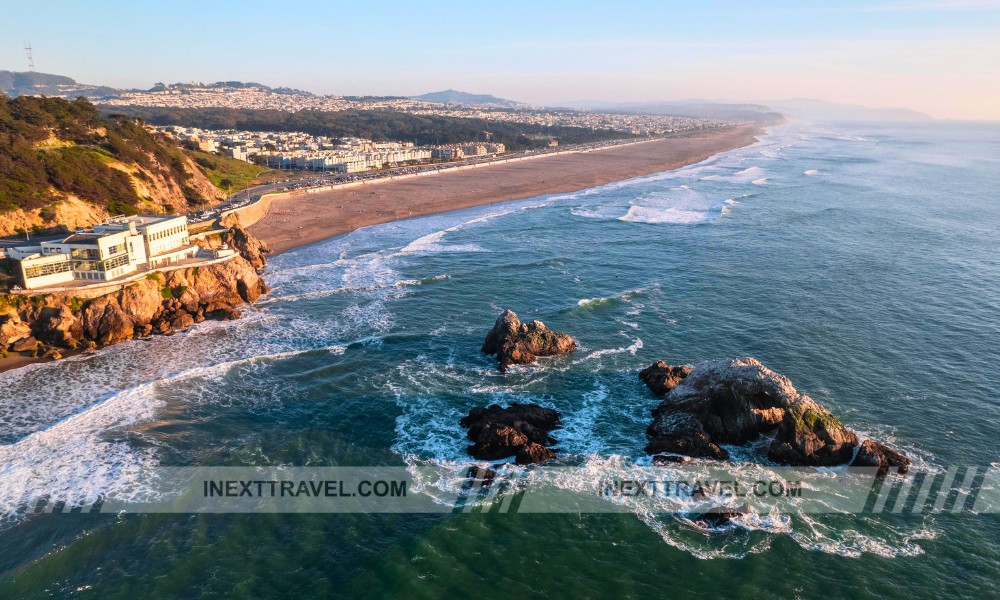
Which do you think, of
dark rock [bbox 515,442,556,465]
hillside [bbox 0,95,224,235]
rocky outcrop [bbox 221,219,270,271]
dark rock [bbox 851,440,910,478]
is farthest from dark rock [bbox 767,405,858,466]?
hillside [bbox 0,95,224,235]

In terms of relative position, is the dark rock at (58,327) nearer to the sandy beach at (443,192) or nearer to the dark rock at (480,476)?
the sandy beach at (443,192)

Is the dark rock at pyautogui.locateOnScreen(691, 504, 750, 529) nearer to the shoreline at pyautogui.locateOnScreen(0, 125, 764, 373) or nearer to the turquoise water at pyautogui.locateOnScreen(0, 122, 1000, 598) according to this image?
the turquoise water at pyautogui.locateOnScreen(0, 122, 1000, 598)

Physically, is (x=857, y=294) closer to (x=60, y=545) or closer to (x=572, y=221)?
(x=572, y=221)

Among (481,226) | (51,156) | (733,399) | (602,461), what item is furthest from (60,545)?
(481,226)

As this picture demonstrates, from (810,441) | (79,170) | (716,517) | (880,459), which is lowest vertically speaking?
(716,517)

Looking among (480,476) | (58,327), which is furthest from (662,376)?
(58,327)

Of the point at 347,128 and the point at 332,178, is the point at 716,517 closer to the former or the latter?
the point at 332,178
